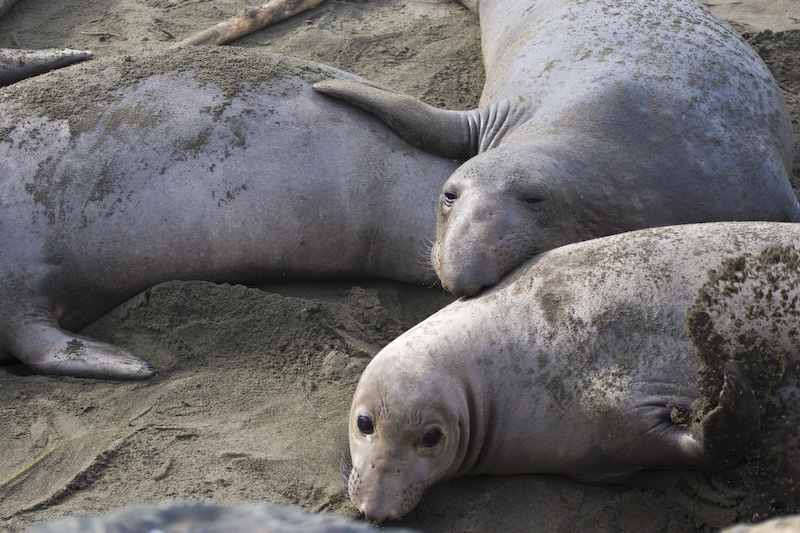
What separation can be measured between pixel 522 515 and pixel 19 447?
190 cm

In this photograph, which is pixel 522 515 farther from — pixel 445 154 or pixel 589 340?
pixel 445 154

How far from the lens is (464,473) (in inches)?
130

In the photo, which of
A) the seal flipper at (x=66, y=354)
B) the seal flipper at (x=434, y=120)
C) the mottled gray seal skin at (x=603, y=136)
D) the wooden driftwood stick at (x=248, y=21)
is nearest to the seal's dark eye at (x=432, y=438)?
the mottled gray seal skin at (x=603, y=136)

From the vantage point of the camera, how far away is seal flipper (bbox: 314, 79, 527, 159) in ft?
15.3

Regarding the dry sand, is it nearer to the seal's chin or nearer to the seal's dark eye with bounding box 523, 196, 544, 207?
the seal's chin

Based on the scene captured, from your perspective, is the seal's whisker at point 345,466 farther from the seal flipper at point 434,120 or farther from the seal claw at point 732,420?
the seal flipper at point 434,120

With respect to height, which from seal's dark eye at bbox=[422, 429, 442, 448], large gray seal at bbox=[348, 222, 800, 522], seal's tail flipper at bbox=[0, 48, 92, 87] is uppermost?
seal's tail flipper at bbox=[0, 48, 92, 87]

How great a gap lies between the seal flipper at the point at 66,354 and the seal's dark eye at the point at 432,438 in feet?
4.41

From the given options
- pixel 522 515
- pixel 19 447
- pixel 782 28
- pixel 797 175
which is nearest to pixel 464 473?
pixel 522 515

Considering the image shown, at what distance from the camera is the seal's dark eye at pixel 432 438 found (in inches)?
124

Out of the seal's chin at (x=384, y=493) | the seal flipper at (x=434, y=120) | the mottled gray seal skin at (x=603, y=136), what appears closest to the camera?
the seal's chin at (x=384, y=493)

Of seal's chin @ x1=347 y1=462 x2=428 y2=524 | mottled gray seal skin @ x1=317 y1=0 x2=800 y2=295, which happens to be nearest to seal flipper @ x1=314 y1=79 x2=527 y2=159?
mottled gray seal skin @ x1=317 y1=0 x2=800 y2=295

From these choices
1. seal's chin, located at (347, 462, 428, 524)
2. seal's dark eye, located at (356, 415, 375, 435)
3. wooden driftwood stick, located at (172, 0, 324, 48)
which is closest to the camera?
seal's chin, located at (347, 462, 428, 524)

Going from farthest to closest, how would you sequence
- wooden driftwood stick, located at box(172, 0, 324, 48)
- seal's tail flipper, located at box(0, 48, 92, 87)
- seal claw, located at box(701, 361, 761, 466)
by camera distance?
wooden driftwood stick, located at box(172, 0, 324, 48) < seal's tail flipper, located at box(0, 48, 92, 87) < seal claw, located at box(701, 361, 761, 466)
